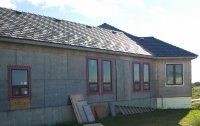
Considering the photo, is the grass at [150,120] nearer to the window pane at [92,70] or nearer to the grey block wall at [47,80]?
the grey block wall at [47,80]

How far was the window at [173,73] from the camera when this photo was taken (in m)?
29.6

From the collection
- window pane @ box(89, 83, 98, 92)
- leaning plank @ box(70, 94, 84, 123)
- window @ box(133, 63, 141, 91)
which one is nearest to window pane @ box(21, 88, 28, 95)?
leaning plank @ box(70, 94, 84, 123)

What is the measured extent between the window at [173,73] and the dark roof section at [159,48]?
2.79ft

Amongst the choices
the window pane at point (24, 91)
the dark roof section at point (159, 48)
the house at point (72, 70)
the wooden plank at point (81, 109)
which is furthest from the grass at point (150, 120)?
Result: the dark roof section at point (159, 48)

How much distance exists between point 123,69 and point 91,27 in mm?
4217

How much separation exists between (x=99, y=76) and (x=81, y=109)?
2.97 m

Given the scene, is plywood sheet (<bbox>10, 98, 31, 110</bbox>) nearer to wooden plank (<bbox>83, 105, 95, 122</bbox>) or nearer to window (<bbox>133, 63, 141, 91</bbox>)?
wooden plank (<bbox>83, 105, 95, 122</bbox>)

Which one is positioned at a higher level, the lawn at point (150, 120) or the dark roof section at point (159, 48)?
the dark roof section at point (159, 48)

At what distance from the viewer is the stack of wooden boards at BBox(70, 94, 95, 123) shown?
20.0 m

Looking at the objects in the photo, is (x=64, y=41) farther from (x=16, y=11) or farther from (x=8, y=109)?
(x=8, y=109)

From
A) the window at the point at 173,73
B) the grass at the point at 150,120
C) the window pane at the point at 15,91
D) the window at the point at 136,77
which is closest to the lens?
the window pane at the point at 15,91

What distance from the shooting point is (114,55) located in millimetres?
24234

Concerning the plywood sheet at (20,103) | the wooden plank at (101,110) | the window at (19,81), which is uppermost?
the window at (19,81)

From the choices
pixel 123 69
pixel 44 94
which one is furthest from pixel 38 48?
pixel 123 69
